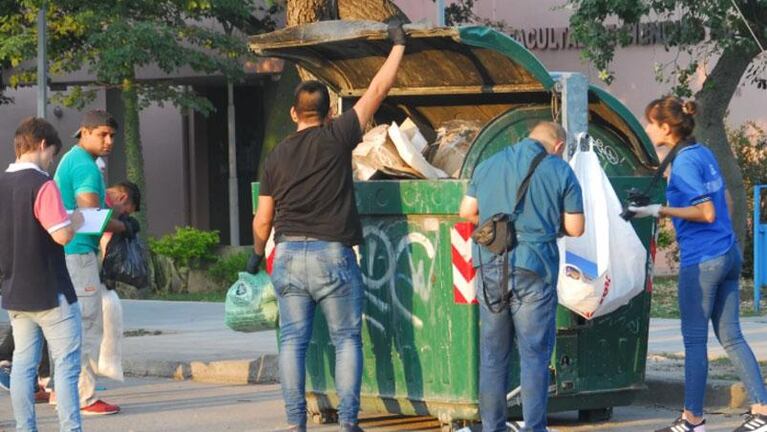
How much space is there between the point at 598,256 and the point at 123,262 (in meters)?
3.12

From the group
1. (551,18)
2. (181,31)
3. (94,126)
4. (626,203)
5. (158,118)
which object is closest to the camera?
(626,203)

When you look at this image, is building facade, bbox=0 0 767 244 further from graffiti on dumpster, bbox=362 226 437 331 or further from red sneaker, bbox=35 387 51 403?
graffiti on dumpster, bbox=362 226 437 331

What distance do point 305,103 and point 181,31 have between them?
12498mm

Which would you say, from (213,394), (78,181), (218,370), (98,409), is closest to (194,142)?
(218,370)

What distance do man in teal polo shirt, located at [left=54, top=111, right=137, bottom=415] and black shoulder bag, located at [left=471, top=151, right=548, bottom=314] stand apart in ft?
9.15

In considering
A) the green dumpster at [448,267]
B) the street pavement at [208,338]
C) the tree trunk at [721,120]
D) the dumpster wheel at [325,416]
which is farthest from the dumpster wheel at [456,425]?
the tree trunk at [721,120]

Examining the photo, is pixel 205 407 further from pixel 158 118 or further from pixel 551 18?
pixel 158 118

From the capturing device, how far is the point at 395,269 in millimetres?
8180

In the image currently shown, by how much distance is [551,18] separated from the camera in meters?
22.7

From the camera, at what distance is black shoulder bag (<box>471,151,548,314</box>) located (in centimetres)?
703

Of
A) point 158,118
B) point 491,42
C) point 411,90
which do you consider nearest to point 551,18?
point 158,118

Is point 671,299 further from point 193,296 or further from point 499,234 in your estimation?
point 499,234

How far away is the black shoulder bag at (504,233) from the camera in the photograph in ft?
23.1

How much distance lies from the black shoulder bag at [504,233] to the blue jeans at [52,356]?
201 cm
